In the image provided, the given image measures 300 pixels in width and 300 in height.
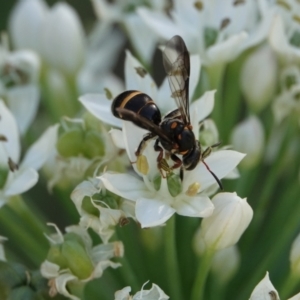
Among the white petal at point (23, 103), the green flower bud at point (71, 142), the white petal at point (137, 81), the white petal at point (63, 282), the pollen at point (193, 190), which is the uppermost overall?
the white petal at point (137, 81)

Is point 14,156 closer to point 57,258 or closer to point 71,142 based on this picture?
point 71,142

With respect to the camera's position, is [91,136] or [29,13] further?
[29,13]

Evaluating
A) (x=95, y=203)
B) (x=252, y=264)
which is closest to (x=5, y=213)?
(x=95, y=203)

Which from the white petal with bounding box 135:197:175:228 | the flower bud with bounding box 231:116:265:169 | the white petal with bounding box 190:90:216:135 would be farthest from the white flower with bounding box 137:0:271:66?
the white petal with bounding box 135:197:175:228

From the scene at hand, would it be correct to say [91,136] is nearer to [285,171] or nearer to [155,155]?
[155,155]

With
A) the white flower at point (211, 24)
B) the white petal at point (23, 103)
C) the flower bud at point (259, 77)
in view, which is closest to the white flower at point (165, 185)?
the white flower at point (211, 24)

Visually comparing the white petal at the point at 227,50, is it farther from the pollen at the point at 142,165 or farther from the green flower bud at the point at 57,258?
the green flower bud at the point at 57,258

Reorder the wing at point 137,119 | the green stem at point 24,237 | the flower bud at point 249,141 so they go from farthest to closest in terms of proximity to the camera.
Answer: the flower bud at point 249,141 < the green stem at point 24,237 < the wing at point 137,119
